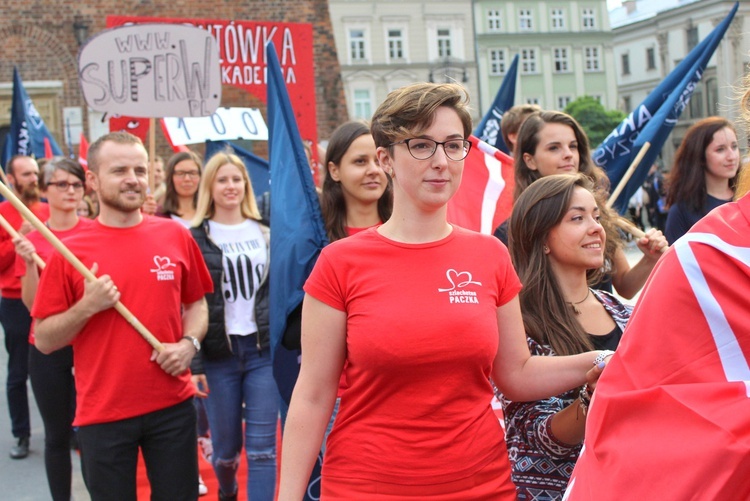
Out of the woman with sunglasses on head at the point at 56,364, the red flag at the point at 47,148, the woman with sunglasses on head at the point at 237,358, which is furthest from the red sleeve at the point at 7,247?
the red flag at the point at 47,148

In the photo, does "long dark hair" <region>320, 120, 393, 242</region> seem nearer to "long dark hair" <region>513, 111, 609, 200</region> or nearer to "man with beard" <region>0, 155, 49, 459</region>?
"long dark hair" <region>513, 111, 609, 200</region>

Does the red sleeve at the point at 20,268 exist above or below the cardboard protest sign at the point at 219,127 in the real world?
below

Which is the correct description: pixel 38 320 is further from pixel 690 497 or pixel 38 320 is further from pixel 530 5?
pixel 530 5

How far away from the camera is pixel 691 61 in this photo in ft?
19.1

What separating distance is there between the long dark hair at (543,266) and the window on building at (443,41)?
175 feet

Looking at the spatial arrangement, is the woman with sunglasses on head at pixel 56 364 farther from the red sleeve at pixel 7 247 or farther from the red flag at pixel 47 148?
the red flag at pixel 47 148

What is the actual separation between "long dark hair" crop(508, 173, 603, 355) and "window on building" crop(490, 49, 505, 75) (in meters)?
61.5

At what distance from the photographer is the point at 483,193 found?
464 centimetres

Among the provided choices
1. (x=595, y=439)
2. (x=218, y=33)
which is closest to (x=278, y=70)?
(x=595, y=439)

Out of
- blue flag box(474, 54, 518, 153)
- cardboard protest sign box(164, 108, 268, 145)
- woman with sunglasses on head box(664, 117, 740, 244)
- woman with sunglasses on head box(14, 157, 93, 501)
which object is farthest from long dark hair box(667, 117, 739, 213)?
cardboard protest sign box(164, 108, 268, 145)

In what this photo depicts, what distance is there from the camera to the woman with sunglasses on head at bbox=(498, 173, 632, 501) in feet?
8.63

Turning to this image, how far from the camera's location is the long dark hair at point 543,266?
8.96ft

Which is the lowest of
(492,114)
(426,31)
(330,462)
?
(330,462)

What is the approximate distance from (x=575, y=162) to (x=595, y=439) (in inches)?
106
